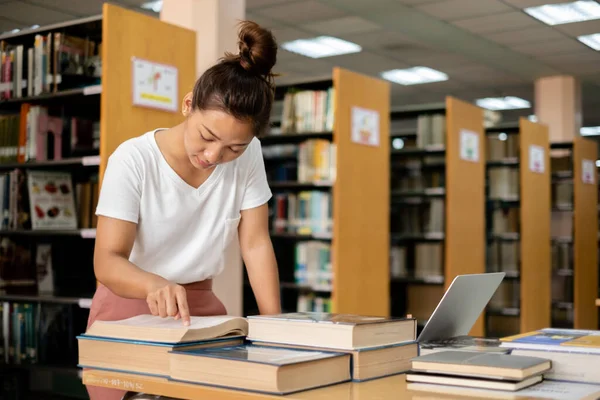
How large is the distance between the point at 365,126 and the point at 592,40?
4.30 meters

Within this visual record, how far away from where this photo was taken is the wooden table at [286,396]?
1.13m

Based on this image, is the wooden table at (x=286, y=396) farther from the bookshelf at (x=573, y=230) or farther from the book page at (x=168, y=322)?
the bookshelf at (x=573, y=230)

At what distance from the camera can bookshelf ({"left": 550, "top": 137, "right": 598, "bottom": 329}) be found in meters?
8.08

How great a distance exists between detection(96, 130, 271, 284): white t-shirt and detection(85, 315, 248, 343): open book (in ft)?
1.02

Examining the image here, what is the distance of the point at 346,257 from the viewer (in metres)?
4.93

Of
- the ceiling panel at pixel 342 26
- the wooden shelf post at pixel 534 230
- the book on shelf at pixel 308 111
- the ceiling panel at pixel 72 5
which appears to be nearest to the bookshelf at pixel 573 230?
the wooden shelf post at pixel 534 230

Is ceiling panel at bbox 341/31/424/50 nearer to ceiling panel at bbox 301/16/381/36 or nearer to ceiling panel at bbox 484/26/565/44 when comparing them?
ceiling panel at bbox 301/16/381/36

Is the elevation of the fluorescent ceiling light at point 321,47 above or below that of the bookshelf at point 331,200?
above

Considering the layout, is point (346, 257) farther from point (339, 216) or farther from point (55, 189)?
point (55, 189)

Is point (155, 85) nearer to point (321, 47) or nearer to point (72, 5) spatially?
point (72, 5)

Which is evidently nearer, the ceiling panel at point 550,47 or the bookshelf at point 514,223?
the bookshelf at point 514,223

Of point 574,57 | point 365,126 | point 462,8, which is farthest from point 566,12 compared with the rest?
point 365,126

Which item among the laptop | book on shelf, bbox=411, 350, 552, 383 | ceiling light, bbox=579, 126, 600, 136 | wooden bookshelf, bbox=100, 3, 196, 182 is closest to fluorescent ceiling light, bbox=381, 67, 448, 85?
ceiling light, bbox=579, 126, 600, 136

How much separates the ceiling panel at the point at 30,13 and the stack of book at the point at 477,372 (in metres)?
6.49
